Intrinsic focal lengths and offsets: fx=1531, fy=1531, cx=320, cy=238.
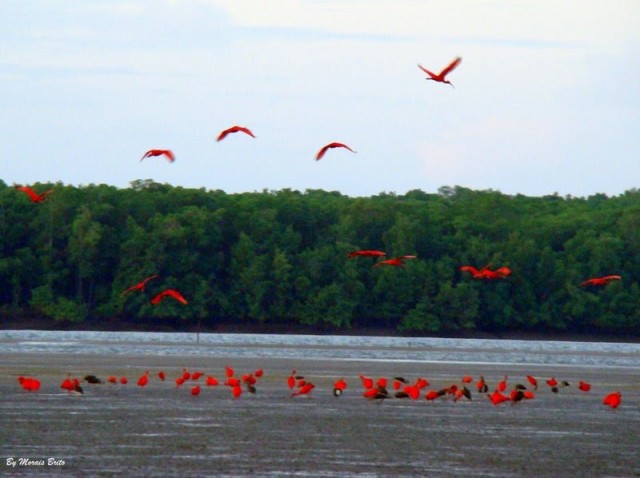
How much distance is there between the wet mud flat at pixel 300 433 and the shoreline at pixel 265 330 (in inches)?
2340

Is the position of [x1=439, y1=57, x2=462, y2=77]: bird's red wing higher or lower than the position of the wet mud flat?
higher

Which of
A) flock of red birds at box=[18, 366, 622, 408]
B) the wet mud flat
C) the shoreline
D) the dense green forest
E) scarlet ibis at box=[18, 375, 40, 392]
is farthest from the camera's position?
the dense green forest

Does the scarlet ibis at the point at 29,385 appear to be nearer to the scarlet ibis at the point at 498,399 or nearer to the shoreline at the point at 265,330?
the scarlet ibis at the point at 498,399

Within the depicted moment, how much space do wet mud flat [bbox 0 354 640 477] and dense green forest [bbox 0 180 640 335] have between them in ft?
206

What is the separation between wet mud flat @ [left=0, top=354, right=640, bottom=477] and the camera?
22.8 metres

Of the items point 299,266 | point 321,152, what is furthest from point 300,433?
point 299,266

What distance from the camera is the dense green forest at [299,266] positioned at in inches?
4050

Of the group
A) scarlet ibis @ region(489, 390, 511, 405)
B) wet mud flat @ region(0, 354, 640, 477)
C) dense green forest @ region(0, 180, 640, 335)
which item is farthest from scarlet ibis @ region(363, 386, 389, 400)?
dense green forest @ region(0, 180, 640, 335)

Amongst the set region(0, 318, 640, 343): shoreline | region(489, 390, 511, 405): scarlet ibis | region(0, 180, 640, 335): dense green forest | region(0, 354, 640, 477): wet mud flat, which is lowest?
region(0, 354, 640, 477): wet mud flat

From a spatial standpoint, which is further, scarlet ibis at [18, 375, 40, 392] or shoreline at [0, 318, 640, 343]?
shoreline at [0, 318, 640, 343]

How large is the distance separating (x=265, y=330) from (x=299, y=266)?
346 inches

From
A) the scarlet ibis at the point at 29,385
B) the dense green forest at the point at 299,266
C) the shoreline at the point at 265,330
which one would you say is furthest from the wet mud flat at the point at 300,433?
the dense green forest at the point at 299,266

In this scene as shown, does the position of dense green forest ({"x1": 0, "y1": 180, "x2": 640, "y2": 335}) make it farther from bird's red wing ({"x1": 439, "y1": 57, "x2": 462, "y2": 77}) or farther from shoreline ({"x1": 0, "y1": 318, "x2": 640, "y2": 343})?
bird's red wing ({"x1": 439, "y1": 57, "x2": 462, "y2": 77})

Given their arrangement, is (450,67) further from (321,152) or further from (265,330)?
(265,330)
